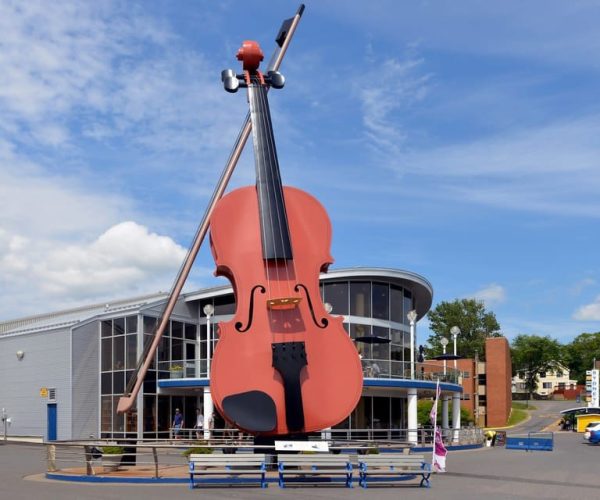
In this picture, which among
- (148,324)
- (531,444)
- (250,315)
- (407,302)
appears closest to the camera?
(250,315)

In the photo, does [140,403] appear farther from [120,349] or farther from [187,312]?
[187,312]

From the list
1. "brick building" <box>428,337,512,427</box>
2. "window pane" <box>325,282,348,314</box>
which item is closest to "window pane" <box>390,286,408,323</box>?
"window pane" <box>325,282,348,314</box>

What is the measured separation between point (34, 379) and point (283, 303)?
2583cm

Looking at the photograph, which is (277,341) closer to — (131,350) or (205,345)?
(131,350)

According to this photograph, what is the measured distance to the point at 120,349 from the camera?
34.4 metres

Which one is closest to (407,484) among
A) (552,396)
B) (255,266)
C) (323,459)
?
(323,459)

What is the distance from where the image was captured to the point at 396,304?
36.9 meters

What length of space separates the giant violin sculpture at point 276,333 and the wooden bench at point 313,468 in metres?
0.97

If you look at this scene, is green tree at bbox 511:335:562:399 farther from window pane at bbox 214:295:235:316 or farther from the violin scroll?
the violin scroll

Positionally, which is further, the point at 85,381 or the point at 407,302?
the point at 407,302

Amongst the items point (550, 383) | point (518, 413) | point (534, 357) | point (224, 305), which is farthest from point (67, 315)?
point (550, 383)

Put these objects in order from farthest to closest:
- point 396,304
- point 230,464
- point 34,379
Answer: point 396,304, point 34,379, point 230,464

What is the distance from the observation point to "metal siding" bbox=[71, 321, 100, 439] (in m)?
34.2

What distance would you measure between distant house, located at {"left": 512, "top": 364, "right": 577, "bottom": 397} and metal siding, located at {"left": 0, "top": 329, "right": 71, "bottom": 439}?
283 feet
